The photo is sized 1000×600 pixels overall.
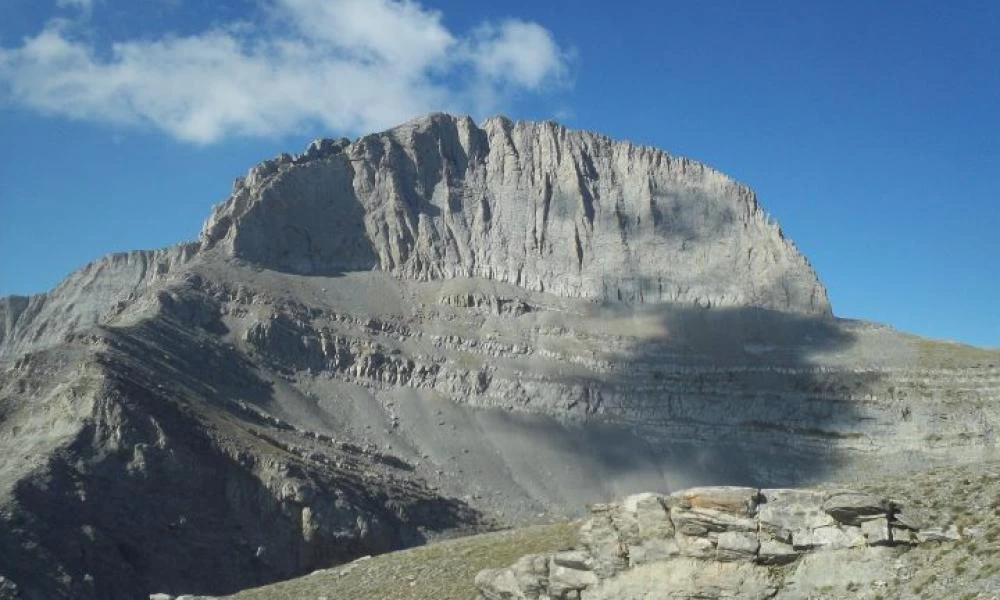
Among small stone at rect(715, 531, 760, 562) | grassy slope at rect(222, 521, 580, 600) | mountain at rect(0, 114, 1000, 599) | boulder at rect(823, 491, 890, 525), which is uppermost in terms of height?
mountain at rect(0, 114, 1000, 599)

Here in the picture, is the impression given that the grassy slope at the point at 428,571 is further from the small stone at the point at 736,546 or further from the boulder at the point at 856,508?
the boulder at the point at 856,508

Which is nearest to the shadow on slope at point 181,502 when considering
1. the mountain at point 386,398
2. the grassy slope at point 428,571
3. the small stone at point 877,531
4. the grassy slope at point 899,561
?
the mountain at point 386,398

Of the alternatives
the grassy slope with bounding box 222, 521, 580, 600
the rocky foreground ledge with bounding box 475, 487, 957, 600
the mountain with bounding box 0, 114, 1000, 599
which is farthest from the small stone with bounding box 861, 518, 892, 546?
the mountain with bounding box 0, 114, 1000, 599

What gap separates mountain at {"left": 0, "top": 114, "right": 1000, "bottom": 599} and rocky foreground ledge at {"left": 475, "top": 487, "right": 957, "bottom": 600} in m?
58.0

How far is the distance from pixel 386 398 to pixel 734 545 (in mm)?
130737

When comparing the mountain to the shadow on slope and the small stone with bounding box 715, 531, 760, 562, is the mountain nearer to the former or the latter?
the shadow on slope

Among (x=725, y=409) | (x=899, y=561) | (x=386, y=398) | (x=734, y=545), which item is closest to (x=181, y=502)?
(x=386, y=398)

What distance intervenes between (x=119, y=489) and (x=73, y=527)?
9.72 metres

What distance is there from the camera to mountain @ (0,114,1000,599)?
322ft

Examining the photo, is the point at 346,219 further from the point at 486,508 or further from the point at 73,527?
the point at 73,527

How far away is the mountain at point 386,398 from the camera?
98000 mm

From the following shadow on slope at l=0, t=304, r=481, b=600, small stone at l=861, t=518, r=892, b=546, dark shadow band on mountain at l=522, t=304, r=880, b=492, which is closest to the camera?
small stone at l=861, t=518, r=892, b=546

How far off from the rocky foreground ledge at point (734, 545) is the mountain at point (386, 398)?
190 feet

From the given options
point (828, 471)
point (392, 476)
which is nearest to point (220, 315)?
point (392, 476)
